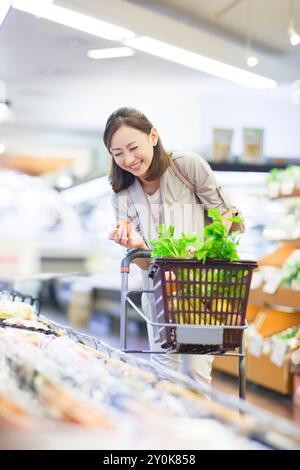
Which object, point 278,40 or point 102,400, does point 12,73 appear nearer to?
point 278,40

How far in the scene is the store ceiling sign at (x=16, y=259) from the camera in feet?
12.2

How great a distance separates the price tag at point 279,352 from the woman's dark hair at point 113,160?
3.34 m

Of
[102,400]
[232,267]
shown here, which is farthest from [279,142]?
[102,400]

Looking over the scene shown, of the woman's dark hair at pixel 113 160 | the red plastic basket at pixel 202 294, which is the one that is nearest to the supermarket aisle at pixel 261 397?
the woman's dark hair at pixel 113 160

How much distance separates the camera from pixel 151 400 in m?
1.52

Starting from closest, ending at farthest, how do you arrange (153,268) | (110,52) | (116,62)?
(153,268) → (110,52) → (116,62)

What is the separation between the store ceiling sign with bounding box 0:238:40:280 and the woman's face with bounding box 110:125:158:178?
46.6 inches

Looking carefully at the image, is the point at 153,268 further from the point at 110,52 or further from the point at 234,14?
the point at 110,52

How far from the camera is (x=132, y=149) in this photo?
268cm

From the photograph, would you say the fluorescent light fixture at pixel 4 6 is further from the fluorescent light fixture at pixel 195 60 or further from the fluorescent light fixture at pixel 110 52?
the fluorescent light fixture at pixel 110 52

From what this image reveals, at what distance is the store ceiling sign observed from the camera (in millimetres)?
3732

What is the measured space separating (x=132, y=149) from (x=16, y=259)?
4.28 ft

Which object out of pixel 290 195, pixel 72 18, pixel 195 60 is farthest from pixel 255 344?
pixel 72 18
